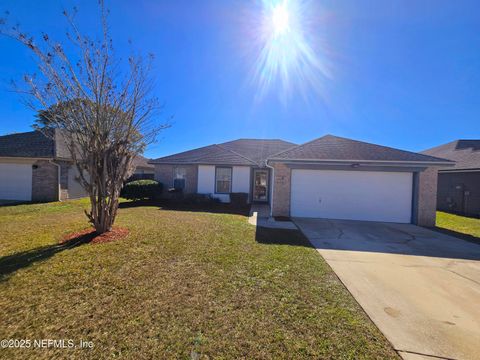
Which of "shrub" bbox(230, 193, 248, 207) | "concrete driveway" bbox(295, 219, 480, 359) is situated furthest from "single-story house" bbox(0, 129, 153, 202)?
"concrete driveway" bbox(295, 219, 480, 359)

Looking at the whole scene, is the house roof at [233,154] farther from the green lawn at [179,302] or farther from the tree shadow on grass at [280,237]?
the green lawn at [179,302]

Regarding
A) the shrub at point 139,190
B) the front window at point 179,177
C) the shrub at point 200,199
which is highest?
→ the front window at point 179,177

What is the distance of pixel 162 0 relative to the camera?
6465mm

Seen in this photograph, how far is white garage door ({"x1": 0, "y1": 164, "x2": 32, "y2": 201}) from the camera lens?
12.7m

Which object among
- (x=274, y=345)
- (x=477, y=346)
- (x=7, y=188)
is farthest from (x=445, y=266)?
(x=7, y=188)

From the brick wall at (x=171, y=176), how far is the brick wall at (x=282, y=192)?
652cm

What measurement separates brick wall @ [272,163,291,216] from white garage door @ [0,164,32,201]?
15.1m

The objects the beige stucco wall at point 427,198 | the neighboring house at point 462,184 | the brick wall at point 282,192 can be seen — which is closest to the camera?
the beige stucco wall at point 427,198

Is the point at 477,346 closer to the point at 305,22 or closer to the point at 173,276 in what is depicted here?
the point at 173,276

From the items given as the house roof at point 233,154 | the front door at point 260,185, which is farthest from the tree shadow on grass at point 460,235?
the house roof at point 233,154

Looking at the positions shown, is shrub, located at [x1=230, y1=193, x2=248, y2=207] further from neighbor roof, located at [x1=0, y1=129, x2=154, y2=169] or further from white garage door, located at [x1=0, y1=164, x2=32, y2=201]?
white garage door, located at [x1=0, y1=164, x2=32, y2=201]

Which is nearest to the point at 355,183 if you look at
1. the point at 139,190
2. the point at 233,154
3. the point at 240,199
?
the point at 240,199

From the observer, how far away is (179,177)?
48.3ft

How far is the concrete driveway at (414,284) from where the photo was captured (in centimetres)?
245
